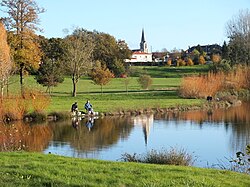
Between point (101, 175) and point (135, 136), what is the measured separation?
48.8 ft

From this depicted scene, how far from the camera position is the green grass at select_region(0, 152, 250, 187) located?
291 inches

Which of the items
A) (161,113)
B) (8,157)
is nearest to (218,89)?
(161,113)

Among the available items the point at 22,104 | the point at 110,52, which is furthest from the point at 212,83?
the point at 110,52

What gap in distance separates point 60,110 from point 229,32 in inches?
1786

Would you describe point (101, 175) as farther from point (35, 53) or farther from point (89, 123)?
point (35, 53)

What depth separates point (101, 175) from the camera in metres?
8.10

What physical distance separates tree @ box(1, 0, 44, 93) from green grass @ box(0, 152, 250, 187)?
28.6 metres

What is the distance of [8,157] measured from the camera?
1058 cm

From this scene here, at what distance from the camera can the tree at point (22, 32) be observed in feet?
123

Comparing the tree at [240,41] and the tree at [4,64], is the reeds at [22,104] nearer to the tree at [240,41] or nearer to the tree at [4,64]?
the tree at [4,64]

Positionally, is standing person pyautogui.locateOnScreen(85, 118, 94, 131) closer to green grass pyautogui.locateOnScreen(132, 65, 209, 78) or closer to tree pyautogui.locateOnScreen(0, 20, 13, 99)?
tree pyautogui.locateOnScreen(0, 20, 13, 99)

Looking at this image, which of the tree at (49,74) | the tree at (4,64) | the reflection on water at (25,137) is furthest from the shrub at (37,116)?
the tree at (49,74)

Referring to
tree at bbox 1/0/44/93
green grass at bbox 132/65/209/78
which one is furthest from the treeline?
green grass at bbox 132/65/209/78

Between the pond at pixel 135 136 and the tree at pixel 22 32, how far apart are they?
11103 millimetres
